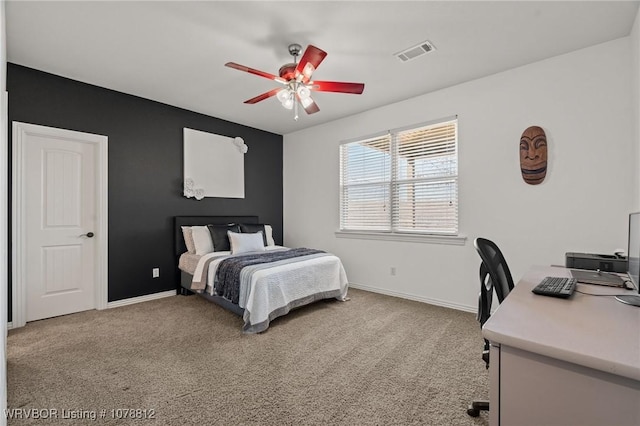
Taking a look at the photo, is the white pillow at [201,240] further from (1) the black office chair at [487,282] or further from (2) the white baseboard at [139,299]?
(1) the black office chair at [487,282]

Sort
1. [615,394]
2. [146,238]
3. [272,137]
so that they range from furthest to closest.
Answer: [272,137] → [146,238] → [615,394]

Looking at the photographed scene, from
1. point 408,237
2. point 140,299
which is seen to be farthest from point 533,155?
point 140,299

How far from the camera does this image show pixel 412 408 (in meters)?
1.80

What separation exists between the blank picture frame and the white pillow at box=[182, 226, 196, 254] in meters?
0.53

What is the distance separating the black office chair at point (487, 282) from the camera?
4.95ft

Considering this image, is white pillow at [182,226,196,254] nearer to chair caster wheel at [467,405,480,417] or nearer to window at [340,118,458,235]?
window at [340,118,458,235]

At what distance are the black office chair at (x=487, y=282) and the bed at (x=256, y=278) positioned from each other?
75.0 inches

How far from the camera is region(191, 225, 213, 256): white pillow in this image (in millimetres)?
4043

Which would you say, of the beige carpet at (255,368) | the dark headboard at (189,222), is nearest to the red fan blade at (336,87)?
the beige carpet at (255,368)

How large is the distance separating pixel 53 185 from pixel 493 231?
4956mm

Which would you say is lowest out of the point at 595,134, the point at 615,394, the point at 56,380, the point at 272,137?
the point at 56,380

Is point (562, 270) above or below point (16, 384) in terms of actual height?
above

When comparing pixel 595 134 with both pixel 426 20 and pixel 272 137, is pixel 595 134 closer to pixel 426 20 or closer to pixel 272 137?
pixel 426 20

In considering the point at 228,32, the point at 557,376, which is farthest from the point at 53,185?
the point at 557,376
